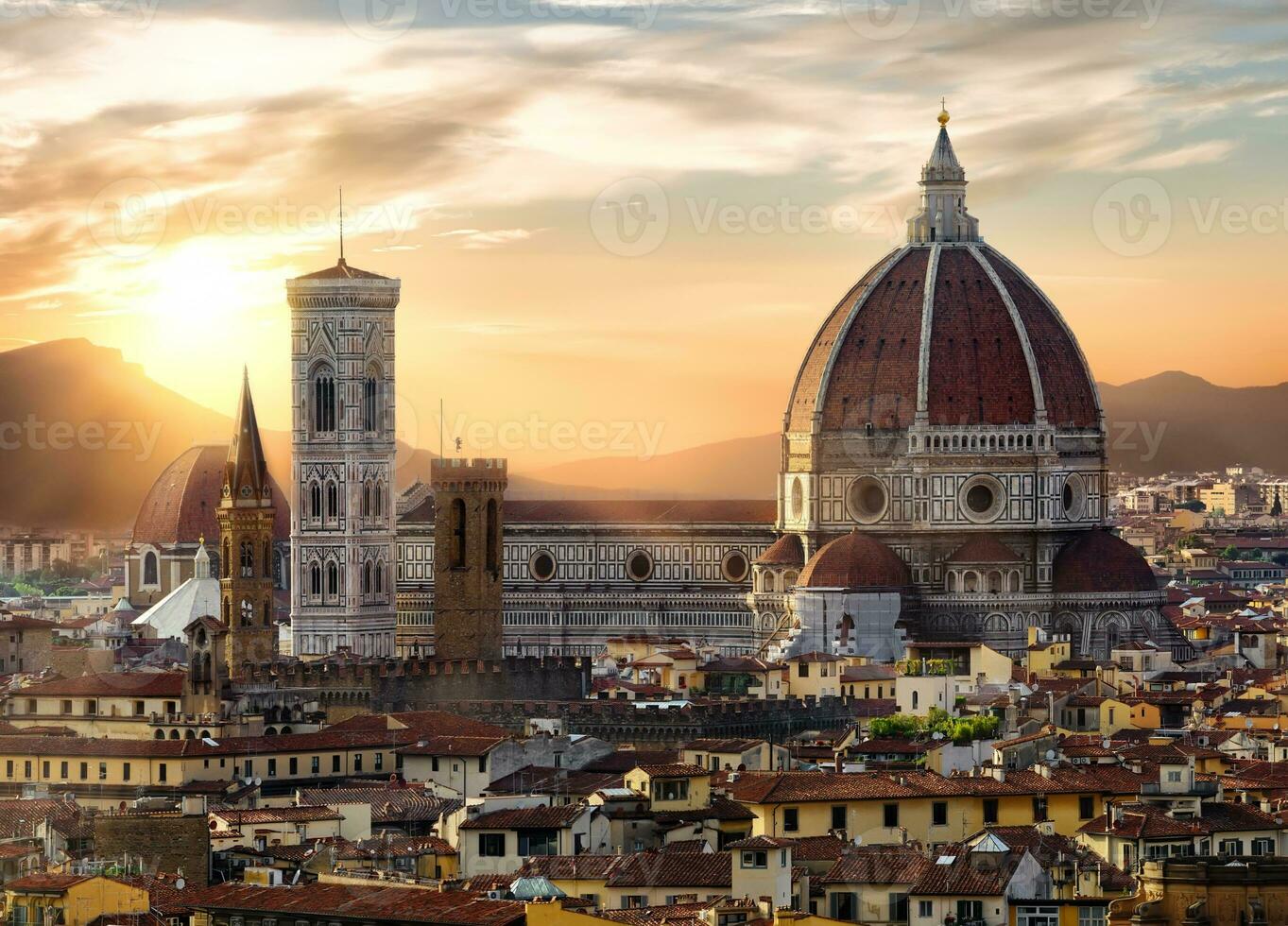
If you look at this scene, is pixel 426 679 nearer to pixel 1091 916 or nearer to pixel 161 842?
pixel 161 842

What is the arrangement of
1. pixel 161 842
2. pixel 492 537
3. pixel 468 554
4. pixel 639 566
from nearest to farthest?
pixel 161 842, pixel 468 554, pixel 492 537, pixel 639 566

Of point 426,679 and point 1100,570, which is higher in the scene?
point 1100,570

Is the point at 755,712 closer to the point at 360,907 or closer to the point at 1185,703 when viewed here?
the point at 1185,703

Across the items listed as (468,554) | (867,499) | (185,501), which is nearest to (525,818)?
(468,554)

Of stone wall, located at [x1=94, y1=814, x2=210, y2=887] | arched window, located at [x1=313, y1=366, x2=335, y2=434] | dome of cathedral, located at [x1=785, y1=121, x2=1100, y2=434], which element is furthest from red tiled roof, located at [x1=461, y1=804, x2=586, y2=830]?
arched window, located at [x1=313, y1=366, x2=335, y2=434]

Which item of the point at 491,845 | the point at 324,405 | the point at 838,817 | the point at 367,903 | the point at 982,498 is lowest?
the point at 367,903

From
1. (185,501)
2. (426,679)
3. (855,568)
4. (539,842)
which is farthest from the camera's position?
(185,501)

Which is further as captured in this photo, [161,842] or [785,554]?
[785,554]

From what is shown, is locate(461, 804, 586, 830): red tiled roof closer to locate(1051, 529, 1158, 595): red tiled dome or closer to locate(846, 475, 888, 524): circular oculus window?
locate(1051, 529, 1158, 595): red tiled dome
